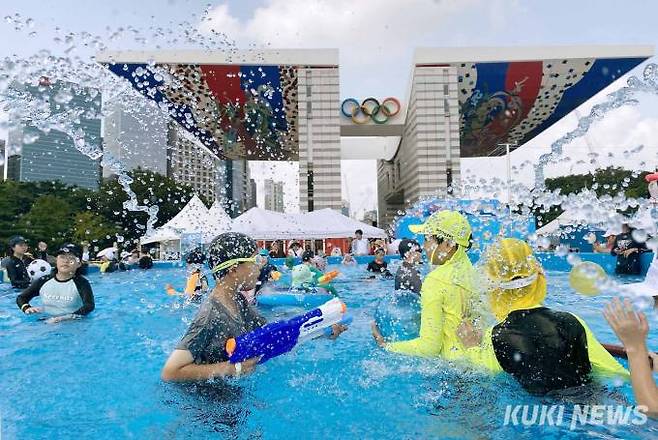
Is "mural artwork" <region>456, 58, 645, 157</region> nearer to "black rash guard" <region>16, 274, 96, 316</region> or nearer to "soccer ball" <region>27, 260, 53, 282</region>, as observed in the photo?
"soccer ball" <region>27, 260, 53, 282</region>

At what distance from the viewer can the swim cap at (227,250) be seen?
2959 millimetres

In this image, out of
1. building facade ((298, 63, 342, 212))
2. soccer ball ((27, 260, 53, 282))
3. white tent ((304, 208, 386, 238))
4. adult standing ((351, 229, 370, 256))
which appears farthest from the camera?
building facade ((298, 63, 342, 212))

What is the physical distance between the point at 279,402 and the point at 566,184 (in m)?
46.0

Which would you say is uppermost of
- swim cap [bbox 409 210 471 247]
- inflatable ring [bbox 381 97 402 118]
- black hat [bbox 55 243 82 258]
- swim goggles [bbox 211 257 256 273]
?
inflatable ring [bbox 381 97 402 118]

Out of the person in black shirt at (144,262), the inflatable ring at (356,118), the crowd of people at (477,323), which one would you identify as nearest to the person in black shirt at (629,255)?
the crowd of people at (477,323)

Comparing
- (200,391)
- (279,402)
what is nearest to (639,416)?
(279,402)

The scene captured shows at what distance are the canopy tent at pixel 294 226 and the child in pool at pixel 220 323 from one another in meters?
16.0

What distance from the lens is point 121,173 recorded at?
7840 millimetres

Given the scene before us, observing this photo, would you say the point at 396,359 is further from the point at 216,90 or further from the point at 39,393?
the point at 216,90

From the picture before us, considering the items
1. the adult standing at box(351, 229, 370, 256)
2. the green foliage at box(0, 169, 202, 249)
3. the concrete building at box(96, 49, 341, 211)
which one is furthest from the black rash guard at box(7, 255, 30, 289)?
the green foliage at box(0, 169, 202, 249)

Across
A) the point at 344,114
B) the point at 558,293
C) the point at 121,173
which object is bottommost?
the point at 558,293

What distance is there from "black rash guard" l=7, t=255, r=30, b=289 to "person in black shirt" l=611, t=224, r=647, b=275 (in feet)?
44.4

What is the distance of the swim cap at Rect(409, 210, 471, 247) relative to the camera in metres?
3.54

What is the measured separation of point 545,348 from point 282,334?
1563 mm
